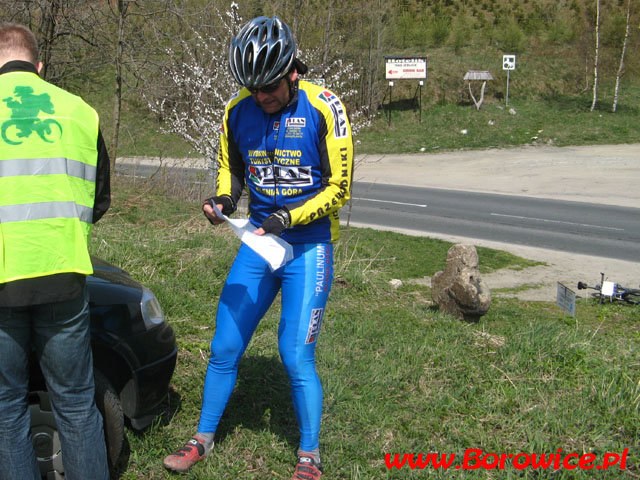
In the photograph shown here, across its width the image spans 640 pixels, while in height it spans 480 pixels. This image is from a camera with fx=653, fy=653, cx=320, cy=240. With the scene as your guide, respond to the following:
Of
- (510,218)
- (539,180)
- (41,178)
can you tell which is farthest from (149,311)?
(539,180)

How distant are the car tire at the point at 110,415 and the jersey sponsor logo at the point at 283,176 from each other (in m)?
1.20

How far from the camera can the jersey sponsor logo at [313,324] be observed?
10.3 feet

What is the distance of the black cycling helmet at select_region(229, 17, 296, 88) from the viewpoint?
116 inches

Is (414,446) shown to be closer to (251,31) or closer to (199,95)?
(251,31)

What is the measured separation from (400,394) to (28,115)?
268 cm

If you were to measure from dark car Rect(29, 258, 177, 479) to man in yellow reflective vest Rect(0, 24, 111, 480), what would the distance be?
0.27 m

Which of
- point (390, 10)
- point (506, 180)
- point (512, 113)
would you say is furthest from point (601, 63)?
point (506, 180)

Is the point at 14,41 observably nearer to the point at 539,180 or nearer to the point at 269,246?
the point at 269,246

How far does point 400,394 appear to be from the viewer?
405cm

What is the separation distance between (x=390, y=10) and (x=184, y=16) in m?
21.9

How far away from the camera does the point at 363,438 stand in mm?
3604

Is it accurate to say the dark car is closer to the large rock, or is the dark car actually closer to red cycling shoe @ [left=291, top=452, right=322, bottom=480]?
red cycling shoe @ [left=291, top=452, right=322, bottom=480]

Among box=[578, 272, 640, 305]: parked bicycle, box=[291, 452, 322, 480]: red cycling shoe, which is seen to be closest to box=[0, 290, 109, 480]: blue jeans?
box=[291, 452, 322, 480]: red cycling shoe

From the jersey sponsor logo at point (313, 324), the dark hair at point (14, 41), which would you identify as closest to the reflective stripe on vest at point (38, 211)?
the dark hair at point (14, 41)
